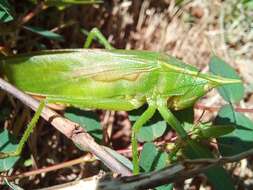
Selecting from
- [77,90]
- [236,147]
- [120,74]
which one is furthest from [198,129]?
[77,90]

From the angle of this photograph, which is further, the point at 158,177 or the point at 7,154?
the point at 7,154

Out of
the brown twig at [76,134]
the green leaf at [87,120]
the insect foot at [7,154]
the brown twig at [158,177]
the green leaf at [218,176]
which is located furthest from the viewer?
the green leaf at [87,120]

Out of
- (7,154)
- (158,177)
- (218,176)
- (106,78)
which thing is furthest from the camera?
(106,78)

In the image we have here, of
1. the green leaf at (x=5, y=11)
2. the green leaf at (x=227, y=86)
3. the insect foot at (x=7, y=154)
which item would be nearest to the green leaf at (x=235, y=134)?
the green leaf at (x=227, y=86)

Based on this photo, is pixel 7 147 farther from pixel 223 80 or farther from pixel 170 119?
pixel 223 80

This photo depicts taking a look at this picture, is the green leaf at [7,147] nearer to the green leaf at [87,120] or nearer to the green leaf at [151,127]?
the green leaf at [87,120]

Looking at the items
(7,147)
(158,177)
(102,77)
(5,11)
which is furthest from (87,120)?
(158,177)

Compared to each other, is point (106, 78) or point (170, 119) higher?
point (106, 78)

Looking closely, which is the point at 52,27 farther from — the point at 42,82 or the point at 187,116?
the point at 187,116
